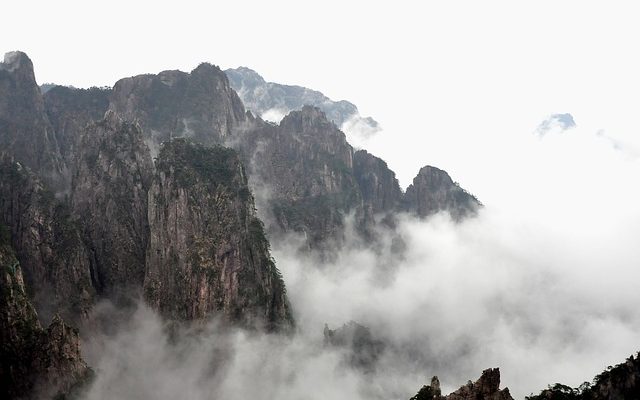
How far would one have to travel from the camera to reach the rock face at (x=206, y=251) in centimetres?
14688

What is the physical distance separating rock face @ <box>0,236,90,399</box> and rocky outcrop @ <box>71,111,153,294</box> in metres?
37.4

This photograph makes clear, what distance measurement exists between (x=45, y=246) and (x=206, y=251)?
42.0 meters

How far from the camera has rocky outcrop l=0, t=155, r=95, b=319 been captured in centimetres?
14025

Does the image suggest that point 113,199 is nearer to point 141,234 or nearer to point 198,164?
point 141,234

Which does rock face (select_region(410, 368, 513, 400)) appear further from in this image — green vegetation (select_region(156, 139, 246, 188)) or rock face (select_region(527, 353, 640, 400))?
green vegetation (select_region(156, 139, 246, 188))

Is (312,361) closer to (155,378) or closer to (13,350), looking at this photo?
(155,378)

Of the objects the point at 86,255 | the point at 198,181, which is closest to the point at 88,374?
the point at 86,255

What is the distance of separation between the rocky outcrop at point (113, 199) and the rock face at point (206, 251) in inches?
352

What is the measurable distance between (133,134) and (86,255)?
41.1 m

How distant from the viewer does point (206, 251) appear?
14938 centimetres

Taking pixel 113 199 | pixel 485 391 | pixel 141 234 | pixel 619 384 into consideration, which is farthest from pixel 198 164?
pixel 619 384

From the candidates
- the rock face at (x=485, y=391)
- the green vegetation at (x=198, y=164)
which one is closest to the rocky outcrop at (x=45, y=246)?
the green vegetation at (x=198, y=164)

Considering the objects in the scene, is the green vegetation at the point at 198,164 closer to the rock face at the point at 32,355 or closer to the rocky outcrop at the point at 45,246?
the rocky outcrop at the point at 45,246

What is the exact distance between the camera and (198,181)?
15738 centimetres
